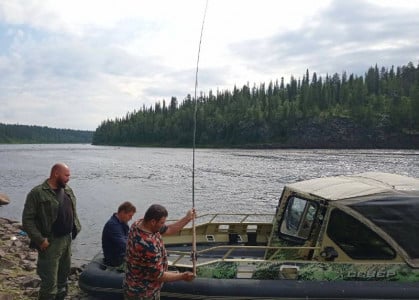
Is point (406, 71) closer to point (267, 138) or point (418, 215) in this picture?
point (267, 138)

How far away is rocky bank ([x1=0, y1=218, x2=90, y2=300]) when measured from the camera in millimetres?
8477

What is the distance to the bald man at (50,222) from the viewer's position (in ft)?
21.2

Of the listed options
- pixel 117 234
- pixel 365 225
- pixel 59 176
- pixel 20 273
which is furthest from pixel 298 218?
pixel 20 273

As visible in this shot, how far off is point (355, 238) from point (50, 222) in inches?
192

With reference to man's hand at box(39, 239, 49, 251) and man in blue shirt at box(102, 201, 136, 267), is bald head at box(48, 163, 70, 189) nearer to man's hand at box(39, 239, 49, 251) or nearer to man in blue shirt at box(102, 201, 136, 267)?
man's hand at box(39, 239, 49, 251)

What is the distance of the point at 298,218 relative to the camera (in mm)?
8688

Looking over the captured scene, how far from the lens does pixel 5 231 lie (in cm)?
1623

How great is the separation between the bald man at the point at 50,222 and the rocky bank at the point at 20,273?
122cm

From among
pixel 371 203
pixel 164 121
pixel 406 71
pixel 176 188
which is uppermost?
pixel 406 71

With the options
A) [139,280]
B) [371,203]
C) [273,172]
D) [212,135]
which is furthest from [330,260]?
[212,135]

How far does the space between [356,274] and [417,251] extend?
3.58 ft

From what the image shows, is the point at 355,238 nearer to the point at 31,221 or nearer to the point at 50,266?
the point at 50,266

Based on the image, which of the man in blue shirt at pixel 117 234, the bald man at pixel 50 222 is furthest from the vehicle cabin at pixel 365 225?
the bald man at pixel 50 222

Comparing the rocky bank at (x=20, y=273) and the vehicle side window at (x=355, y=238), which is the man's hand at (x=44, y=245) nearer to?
the rocky bank at (x=20, y=273)
